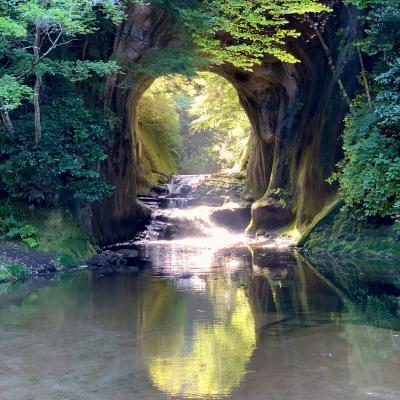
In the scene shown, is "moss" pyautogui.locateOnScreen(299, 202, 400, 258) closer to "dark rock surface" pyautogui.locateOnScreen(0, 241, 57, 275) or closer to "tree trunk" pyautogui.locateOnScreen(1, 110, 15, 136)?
"dark rock surface" pyautogui.locateOnScreen(0, 241, 57, 275)

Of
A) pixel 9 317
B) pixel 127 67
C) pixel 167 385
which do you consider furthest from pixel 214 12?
pixel 167 385

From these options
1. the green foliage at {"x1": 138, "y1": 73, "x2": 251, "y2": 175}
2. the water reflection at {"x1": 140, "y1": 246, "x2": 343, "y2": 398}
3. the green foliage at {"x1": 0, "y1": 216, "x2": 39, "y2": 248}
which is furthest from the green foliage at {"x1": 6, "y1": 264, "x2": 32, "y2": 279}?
the green foliage at {"x1": 138, "y1": 73, "x2": 251, "y2": 175}

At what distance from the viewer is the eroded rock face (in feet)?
61.6

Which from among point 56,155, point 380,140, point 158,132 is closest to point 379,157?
point 380,140

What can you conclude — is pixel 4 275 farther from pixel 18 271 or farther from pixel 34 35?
pixel 34 35

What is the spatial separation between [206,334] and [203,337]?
15 cm

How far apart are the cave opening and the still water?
43.1ft

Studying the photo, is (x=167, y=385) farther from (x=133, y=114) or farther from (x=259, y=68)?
(x=133, y=114)

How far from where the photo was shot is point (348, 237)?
1664 cm

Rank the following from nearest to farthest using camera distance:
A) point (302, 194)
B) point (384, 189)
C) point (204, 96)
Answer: point (384, 189) < point (302, 194) < point (204, 96)

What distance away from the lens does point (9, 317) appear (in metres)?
8.17

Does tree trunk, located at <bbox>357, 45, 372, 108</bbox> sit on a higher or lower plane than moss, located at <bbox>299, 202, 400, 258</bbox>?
higher

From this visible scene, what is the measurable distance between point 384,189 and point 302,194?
660 centimetres

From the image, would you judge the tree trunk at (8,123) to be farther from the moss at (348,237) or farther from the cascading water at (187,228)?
the moss at (348,237)
